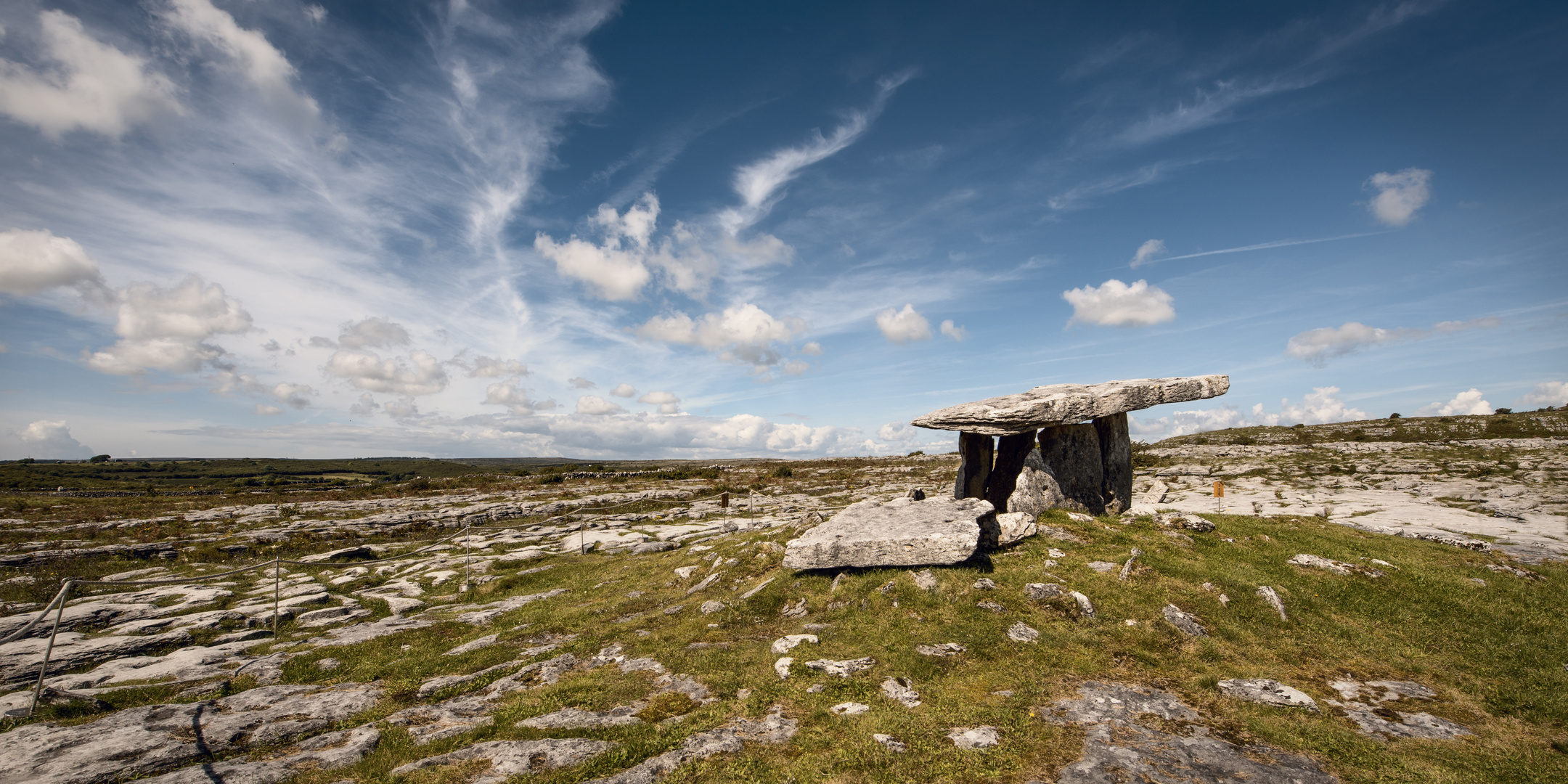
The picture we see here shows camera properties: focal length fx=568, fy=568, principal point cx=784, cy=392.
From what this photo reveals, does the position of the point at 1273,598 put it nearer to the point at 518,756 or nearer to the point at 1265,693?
the point at 1265,693

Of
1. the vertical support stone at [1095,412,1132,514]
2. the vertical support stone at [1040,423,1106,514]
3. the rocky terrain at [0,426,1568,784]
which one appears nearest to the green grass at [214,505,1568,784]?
the rocky terrain at [0,426,1568,784]

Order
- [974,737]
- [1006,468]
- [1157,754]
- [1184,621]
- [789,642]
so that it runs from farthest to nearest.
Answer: [1006,468], [789,642], [1184,621], [974,737], [1157,754]

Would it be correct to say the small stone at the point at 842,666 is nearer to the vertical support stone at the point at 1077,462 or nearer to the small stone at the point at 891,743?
the small stone at the point at 891,743

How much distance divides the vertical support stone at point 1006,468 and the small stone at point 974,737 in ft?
44.4

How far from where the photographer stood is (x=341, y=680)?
12.2 m

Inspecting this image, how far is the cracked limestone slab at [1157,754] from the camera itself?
7426mm

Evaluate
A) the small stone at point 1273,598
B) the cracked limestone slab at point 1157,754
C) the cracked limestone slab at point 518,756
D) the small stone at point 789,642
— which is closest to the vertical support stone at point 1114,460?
the small stone at point 1273,598

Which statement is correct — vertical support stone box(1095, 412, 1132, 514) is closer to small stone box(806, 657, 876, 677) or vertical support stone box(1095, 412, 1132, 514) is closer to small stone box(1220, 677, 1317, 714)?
small stone box(1220, 677, 1317, 714)

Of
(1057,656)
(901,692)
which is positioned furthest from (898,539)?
(901,692)

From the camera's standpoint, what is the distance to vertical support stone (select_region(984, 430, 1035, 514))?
21.7 metres

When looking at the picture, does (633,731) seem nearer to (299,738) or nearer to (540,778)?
(540,778)

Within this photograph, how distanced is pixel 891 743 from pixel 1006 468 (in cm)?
1605

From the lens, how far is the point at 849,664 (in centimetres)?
1116

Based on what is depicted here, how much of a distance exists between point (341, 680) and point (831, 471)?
6620 centimetres
